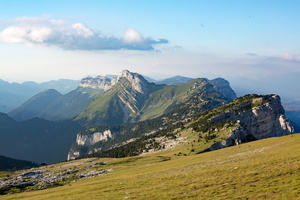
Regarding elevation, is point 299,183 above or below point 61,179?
above

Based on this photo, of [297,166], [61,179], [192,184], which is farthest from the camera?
[61,179]

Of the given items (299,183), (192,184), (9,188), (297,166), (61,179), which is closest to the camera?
(299,183)

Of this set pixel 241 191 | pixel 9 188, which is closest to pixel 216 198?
pixel 241 191

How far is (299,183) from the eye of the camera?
32.1 meters

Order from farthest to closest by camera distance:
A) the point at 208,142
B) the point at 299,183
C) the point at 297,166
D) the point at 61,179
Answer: the point at 208,142 → the point at 61,179 → the point at 297,166 → the point at 299,183

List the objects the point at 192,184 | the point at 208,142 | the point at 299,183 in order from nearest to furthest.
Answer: the point at 299,183
the point at 192,184
the point at 208,142

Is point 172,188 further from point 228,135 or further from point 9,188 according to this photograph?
point 228,135

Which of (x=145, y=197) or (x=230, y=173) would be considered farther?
(x=230, y=173)

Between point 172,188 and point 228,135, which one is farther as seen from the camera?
point 228,135

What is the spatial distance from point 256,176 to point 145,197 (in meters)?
18.7

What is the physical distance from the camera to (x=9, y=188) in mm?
99188

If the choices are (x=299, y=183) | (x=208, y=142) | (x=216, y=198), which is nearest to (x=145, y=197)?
(x=216, y=198)

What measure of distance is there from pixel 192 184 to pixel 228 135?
128m

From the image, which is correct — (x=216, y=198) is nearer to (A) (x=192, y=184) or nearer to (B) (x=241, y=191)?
(B) (x=241, y=191)
